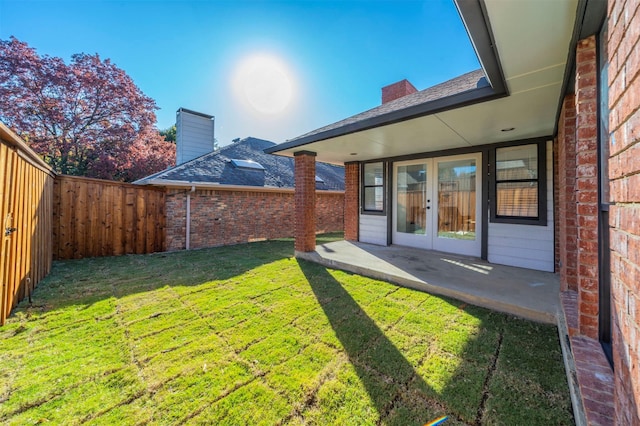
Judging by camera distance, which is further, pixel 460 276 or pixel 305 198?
pixel 305 198

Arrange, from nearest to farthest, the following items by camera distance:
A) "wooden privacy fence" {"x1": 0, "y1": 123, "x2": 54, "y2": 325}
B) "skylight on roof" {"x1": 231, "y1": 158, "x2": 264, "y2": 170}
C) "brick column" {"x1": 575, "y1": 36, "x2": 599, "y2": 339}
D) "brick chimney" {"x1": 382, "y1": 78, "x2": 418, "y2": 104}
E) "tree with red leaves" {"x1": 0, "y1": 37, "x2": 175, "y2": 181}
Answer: "brick column" {"x1": 575, "y1": 36, "x2": 599, "y2": 339}, "wooden privacy fence" {"x1": 0, "y1": 123, "x2": 54, "y2": 325}, "brick chimney" {"x1": 382, "y1": 78, "x2": 418, "y2": 104}, "tree with red leaves" {"x1": 0, "y1": 37, "x2": 175, "y2": 181}, "skylight on roof" {"x1": 231, "y1": 158, "x2": 264, "y2": 170}

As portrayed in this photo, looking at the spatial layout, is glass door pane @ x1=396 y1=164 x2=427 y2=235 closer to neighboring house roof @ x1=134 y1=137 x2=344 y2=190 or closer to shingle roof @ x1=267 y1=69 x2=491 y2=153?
shingle roof @ x1=267 y1=69 x2=491 y2=153

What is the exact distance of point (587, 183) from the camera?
1.96 meters

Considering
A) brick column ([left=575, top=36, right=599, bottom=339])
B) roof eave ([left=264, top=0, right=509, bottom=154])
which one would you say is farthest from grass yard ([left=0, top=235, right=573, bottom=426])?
roof eave ([left=264, top=0, right=509, bottom=154])

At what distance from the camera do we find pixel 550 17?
179 cm

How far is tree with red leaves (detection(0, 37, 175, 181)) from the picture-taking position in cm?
919

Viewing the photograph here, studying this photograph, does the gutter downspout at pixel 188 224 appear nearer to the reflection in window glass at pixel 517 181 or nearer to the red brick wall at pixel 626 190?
the reflection in window glass at pixel 517 181

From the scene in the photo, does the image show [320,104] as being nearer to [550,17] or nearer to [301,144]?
[301,144]

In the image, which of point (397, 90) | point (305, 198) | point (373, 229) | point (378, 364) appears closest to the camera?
point (378, 364)

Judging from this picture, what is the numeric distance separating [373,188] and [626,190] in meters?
6.65

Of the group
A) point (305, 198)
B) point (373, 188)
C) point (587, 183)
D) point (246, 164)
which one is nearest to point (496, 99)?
point (587, 183)

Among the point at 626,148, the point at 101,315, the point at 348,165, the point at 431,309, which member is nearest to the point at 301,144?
the point at 348,165

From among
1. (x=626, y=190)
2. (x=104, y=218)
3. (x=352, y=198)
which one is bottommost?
(x=104, y=218)

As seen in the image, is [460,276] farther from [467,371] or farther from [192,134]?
[192,134]
